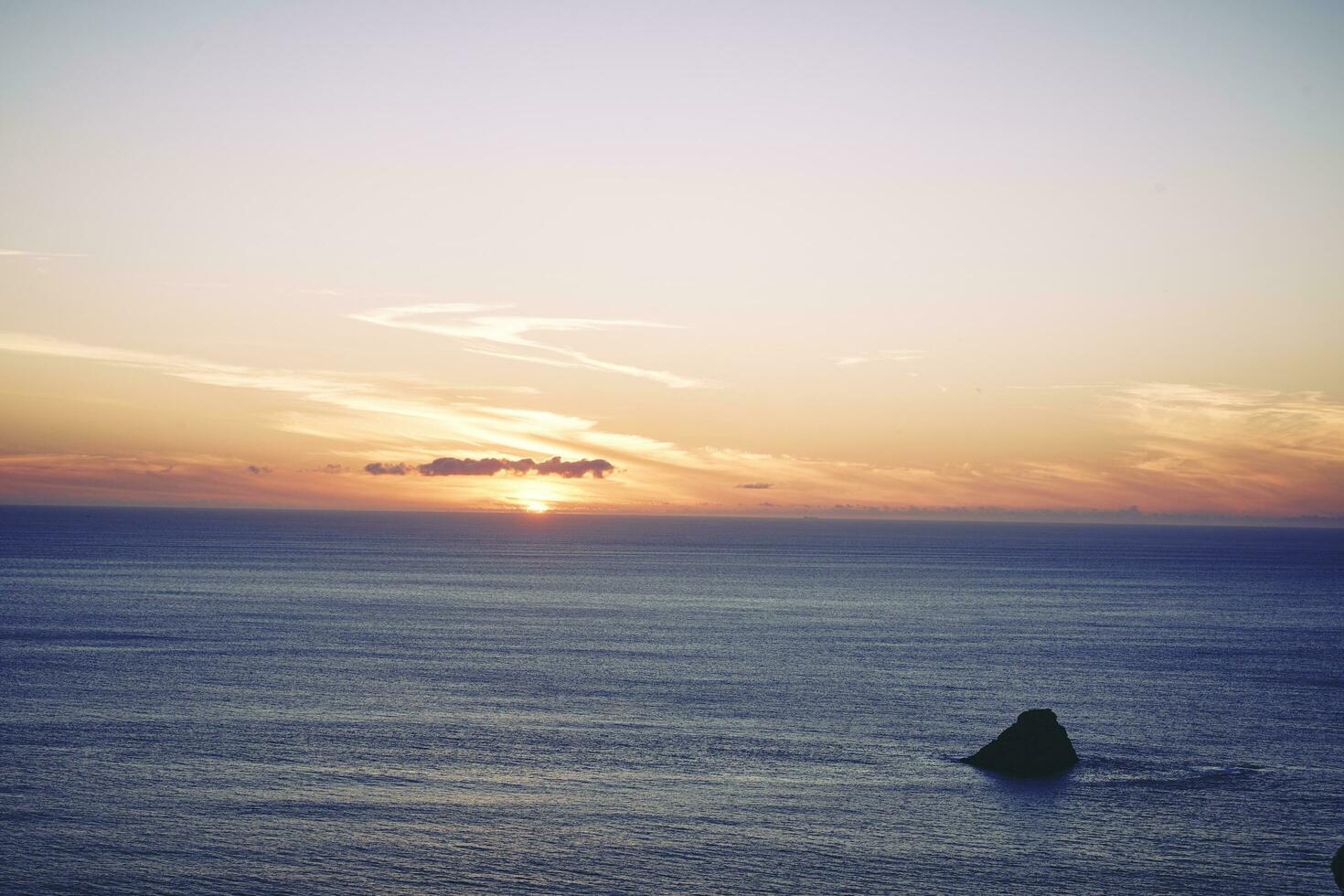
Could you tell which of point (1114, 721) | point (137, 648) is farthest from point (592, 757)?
point (137, 648)

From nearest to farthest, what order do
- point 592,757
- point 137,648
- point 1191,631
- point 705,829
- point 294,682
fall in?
point 705,829 → point 592,757 → point 294,682 → point 137,648 → point 1191,631

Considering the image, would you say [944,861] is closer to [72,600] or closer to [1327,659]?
[1327,659]

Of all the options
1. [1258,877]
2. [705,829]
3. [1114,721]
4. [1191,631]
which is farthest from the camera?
[1191,631]

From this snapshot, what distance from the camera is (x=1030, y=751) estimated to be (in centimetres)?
A: 6700

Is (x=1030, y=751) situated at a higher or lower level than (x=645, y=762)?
higher

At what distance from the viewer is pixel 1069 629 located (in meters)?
144

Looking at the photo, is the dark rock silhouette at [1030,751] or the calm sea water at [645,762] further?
the dark rock silhouette at [1030,751]

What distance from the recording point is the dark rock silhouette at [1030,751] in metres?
66.8

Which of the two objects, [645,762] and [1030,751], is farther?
[645,762]

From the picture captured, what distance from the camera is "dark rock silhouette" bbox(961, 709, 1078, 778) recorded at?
66750 millimetres

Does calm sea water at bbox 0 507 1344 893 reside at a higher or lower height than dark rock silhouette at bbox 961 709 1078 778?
lower

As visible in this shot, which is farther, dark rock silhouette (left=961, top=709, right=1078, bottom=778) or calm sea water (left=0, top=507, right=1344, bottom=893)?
dark rock silhouette (left=961, top=709, right=1078, bottom=778)

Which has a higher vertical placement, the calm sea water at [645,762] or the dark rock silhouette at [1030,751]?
the dark rock silhouette at [1030,751]

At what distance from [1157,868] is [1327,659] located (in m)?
79.1
